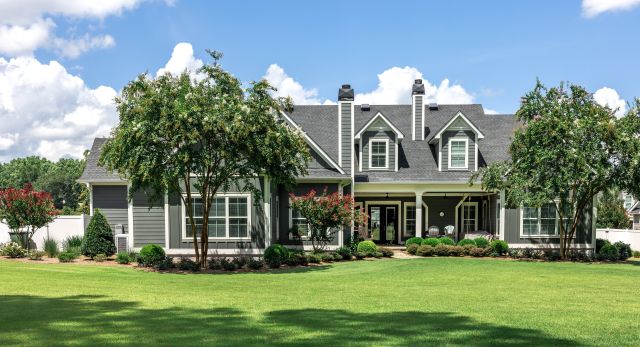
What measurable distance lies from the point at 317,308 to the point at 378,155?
16.5 metres

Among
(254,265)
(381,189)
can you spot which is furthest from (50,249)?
(381,189)

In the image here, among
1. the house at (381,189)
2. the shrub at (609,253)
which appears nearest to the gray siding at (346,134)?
the house at (381,189)

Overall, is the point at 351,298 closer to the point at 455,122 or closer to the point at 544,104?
the point at 544,104

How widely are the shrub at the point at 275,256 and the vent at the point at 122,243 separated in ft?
20.7

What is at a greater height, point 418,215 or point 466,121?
point 466,121

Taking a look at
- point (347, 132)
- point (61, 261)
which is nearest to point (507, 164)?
point (347, 132)

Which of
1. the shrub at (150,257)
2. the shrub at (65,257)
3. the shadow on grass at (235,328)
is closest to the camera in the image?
the shadow on grass at (235,328)

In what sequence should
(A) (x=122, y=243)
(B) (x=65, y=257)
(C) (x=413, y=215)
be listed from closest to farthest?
(B) (x=65, y=257)
(A) (x=122, y=243)
(C) (x=413, y=215)

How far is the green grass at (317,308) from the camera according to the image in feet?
21.3

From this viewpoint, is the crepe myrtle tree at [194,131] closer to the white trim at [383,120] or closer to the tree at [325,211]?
the tree at [325,211]

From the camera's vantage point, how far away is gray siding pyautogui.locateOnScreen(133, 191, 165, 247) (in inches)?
810

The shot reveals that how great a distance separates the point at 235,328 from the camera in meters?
6.96

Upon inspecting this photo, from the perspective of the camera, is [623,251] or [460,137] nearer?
[623,251]

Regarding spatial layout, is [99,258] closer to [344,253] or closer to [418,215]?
[344,253]
